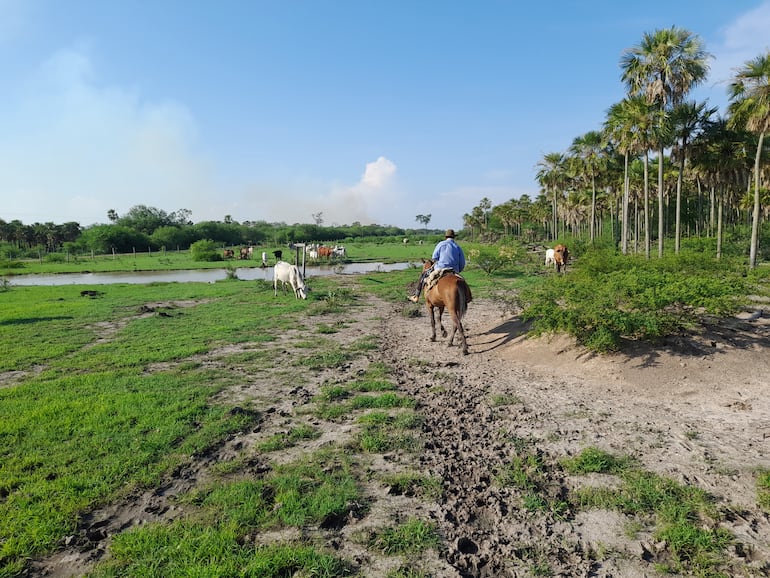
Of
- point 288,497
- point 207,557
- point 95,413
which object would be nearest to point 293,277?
point 95,413

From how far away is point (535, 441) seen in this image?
15.1 ft

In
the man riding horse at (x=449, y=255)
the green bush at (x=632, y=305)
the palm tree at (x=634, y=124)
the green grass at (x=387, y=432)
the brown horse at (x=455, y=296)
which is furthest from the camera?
the palm tree at (x=634, y=124)

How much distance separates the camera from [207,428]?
199 inches

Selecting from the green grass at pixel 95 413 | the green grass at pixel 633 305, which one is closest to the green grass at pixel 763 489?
the green grass at pixel 633 305

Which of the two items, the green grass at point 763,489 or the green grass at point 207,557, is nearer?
the green grass at point 207,557

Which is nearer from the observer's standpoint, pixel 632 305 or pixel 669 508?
pixel 669 508

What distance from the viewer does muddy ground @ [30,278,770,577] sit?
292 cm

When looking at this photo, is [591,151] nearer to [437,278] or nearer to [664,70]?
[664,70]

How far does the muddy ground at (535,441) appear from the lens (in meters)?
2.92

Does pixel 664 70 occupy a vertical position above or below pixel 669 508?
above

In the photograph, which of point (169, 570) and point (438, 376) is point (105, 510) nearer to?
point (169, 570)

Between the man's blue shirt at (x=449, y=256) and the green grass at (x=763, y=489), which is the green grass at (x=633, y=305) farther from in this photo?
the green grass at (x=763, y=489)

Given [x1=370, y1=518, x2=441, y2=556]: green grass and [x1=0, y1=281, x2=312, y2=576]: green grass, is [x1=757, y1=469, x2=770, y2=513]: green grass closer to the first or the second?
[x1=370, y1=518, x2=441, y2=556]: green grass

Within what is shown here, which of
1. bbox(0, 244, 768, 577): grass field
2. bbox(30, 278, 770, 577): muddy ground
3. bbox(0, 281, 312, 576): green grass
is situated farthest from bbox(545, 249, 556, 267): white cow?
bbox(0, 281, 312, 576): green grass
